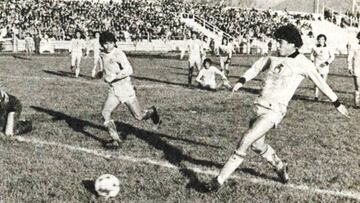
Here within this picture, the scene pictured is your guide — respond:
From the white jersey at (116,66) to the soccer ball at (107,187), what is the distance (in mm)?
3181

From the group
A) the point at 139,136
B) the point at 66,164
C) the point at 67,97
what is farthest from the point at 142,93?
the point at 66,164

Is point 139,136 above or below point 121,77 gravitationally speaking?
below

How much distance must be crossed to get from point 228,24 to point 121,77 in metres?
52.6

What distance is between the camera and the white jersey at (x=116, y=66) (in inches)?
392

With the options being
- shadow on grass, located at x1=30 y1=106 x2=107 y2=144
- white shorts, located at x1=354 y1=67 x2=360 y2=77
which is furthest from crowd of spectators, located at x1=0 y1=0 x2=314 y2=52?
shadow on grass, located at x1=30 y1=106 x2=107 y2=144

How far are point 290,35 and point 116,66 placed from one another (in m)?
3.86

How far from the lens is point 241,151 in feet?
23.2

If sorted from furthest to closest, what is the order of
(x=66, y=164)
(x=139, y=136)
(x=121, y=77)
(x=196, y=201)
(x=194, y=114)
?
(x=194, y=114) → (x=139, y=136) → (x=121, y=77) → (x=66, y=164) → (x=196, y=201)

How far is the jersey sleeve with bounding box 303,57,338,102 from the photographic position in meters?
7.09

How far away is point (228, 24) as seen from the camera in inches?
2430

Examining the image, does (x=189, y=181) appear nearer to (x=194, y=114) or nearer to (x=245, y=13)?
(x=194, y=114)

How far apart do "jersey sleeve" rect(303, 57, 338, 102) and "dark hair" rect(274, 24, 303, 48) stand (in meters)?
0.33

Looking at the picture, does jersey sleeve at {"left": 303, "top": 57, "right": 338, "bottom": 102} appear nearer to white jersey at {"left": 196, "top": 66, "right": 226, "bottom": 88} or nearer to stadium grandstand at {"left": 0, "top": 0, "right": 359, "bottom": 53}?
→ white jersey at {"left": 196, "top": 66, "right": 226, "bottom": 88}

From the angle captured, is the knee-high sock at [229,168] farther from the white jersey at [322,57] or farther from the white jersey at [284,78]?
the white jersey at [322,57]
